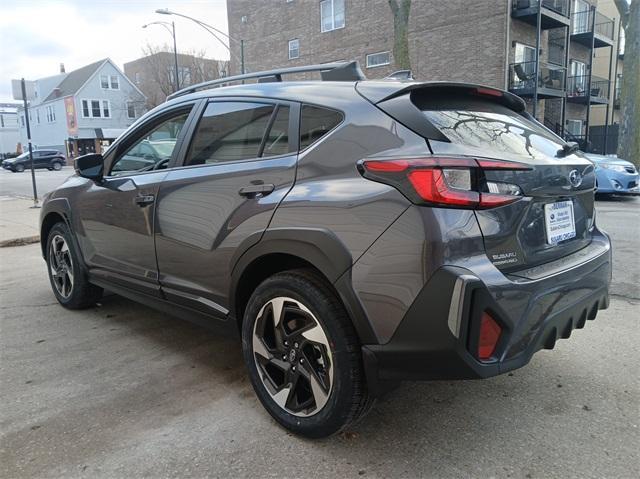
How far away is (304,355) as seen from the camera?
2.54m

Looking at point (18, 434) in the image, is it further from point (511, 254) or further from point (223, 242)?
point (511, 254)

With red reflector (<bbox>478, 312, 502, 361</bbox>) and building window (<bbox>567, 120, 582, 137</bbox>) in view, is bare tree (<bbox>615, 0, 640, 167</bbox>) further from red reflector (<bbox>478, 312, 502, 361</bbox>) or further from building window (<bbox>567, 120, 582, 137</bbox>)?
red reflector (<bbox>478, 312, 502, 361</bbox>)

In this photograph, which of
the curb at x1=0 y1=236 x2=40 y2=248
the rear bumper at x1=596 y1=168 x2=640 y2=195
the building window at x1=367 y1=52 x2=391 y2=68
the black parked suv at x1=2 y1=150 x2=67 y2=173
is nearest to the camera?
the curb at x1=0 y1=236 x2=40 y2=248

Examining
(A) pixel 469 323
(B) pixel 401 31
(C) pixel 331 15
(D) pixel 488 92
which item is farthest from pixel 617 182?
(C) pixel 331 15

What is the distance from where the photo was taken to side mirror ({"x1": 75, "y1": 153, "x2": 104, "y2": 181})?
396 centimetres

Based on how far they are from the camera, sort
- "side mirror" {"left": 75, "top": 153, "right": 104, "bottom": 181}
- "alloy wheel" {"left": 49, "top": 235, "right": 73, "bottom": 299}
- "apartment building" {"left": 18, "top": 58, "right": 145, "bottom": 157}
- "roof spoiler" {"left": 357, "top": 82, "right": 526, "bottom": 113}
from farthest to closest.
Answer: "apartment building" {"left": 18, "top": 58, "right": 145, "bottom": 157} → "alloy wheel" {"left": 49, "top": 235, "right": 73, "bottom": 299} → "side mirror" {"left": 75, "top": 153, "right": 104, "bottom": 181} → "roof spoiler" {"left": 357, "top": 82, "right": 526, "bottom": 113}

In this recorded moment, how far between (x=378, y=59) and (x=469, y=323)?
2618 cm

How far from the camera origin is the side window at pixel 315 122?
251 centimetres

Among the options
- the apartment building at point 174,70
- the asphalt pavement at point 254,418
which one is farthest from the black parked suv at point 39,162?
the asphalt pavement at point 254,418

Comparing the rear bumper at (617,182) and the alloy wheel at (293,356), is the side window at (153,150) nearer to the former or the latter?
the alloy wheel at (293,356)

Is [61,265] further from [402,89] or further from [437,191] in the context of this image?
[437,191]

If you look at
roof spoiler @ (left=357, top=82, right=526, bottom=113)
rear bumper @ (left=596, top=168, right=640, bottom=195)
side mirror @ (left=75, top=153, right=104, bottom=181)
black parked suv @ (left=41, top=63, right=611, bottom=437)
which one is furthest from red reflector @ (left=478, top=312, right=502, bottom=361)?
rear bumper @ (left=596, top=168, right=640, bottom=195)

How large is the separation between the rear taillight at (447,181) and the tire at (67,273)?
3257mm

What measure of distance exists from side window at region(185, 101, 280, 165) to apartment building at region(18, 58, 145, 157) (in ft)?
162
